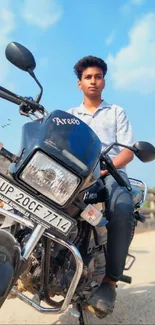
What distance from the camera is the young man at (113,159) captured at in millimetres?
2590

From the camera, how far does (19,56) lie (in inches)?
87.3

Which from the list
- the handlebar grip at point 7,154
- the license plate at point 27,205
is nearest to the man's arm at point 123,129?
the handlebar grip at point 7,154

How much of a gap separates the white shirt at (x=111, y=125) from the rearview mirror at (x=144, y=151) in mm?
712

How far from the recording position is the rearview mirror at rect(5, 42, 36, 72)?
221cm

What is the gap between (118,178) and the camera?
241 centimetres

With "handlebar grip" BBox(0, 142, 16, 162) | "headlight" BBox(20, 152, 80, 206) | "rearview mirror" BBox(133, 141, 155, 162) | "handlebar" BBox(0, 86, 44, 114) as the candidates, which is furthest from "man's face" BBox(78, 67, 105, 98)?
"headlight" BBox(20, 152, 80, 206)

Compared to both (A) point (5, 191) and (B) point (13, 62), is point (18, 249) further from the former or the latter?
(B) point (13, 62)

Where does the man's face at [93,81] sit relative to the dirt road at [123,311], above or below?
above

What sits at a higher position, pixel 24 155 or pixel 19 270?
pixel 24 155

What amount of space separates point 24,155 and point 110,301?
122 cm

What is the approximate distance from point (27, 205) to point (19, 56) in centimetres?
88

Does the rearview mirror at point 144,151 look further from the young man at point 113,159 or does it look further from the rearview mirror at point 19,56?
the rearview mirror at point 19,56

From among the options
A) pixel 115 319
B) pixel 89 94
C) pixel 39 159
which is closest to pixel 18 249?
pixel 39 159

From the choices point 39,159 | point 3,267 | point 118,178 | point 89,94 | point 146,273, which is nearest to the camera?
point 3,267
